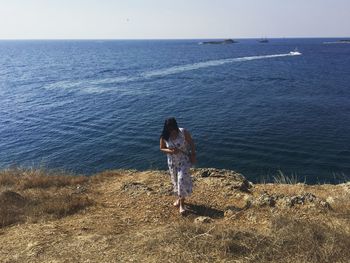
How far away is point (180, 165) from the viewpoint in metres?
9.90

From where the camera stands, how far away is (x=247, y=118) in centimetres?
3638

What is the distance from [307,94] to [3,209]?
45.1 m

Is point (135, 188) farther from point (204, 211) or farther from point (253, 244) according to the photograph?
point (253, 244)

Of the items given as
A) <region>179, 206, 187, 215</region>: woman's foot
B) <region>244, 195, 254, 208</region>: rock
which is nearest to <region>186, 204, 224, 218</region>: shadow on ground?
<region>179, 206, 187, 215</region>: woman's foot

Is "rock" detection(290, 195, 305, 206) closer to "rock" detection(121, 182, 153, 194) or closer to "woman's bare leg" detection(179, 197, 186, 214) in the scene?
"woman's bare leg" detection(179, 197, 186, 214)

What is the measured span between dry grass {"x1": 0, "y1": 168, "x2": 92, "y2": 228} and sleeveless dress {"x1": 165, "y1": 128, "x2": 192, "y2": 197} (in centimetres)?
291

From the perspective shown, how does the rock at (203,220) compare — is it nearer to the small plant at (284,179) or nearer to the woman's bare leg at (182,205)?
the woman's bare leg at (182,205)

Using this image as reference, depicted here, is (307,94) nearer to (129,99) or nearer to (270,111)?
(270,111)

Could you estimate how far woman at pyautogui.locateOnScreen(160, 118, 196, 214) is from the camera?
31.6 ft

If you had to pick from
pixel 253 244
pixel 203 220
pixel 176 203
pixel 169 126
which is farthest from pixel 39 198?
pixel 253 244

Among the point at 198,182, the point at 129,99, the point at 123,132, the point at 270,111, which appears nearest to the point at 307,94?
the point at 270,111

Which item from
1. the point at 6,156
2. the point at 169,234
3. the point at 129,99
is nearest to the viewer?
the point at 169,234

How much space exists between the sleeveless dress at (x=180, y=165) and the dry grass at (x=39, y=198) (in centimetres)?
291

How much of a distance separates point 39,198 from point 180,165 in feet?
15.5
